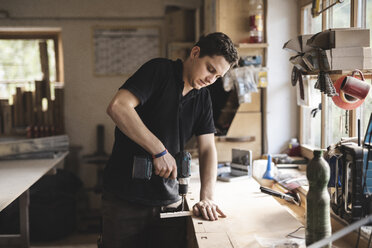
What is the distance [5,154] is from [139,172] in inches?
95.6

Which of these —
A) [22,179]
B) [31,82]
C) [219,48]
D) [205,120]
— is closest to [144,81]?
[219,48]

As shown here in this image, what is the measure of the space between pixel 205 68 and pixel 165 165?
1.65ft

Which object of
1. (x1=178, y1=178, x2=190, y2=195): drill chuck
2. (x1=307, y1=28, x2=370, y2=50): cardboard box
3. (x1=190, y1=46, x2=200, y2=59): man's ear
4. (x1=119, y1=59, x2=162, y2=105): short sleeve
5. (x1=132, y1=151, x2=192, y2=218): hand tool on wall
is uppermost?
(x1=307, y1=28, x2=370, y2=50): cardboard box

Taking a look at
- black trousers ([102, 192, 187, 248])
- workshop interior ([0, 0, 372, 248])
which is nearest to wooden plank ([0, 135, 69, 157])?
workshop interior ([0, 0, 372, 248])

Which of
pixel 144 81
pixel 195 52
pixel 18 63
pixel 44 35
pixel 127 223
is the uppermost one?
pixel 44 35

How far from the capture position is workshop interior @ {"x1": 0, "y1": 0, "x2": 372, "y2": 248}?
166 cm

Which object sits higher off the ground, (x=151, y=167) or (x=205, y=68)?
(x=205, y=68)

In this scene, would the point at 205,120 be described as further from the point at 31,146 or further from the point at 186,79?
the point at 31,146

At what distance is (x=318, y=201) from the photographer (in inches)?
54.3

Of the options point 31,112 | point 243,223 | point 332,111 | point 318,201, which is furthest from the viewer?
point 31,112

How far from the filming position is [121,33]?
4695mm

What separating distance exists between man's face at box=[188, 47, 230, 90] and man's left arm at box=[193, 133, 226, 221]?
0.41m

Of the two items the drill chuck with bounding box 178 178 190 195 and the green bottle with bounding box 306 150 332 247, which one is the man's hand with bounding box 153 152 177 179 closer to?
the drill chuck with bounding box 178 178 190 195

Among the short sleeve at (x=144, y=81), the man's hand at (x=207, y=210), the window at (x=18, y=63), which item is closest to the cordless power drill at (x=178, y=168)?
the man's hand at (x=207, y=210)
